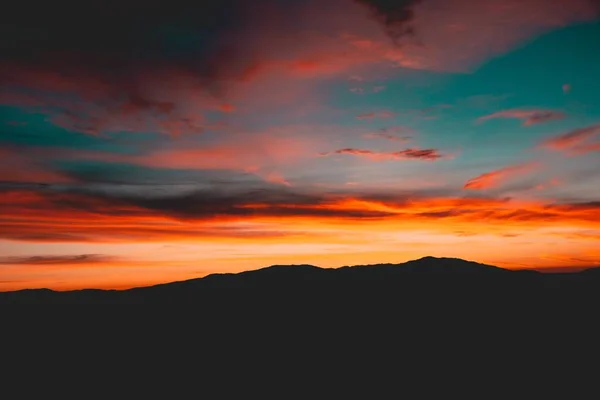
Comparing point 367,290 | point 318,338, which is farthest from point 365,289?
point 318,338

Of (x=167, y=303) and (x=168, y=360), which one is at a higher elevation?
(x=167, y=303)

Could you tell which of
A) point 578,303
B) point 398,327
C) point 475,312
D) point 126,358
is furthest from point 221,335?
point 578,303

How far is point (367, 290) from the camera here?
504ft

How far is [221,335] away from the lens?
111688mm

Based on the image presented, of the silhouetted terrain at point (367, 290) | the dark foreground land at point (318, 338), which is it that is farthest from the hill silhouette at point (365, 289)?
the dark foreground land at point (318, 338)

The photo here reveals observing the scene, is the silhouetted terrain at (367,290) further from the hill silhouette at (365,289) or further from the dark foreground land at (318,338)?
the dark foreground land at (318,338)

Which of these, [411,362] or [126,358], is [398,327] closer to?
[411,362]

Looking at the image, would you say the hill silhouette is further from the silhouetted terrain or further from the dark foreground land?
the dark foreground land

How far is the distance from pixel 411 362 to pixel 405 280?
70965 millimetres

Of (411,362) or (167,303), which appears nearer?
(411,362)

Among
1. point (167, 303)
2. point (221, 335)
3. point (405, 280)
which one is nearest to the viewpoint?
point (221, 335)

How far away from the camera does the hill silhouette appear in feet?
448

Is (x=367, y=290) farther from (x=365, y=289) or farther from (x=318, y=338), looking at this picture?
(x=318, y=338)

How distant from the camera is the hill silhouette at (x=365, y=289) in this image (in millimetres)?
136500
